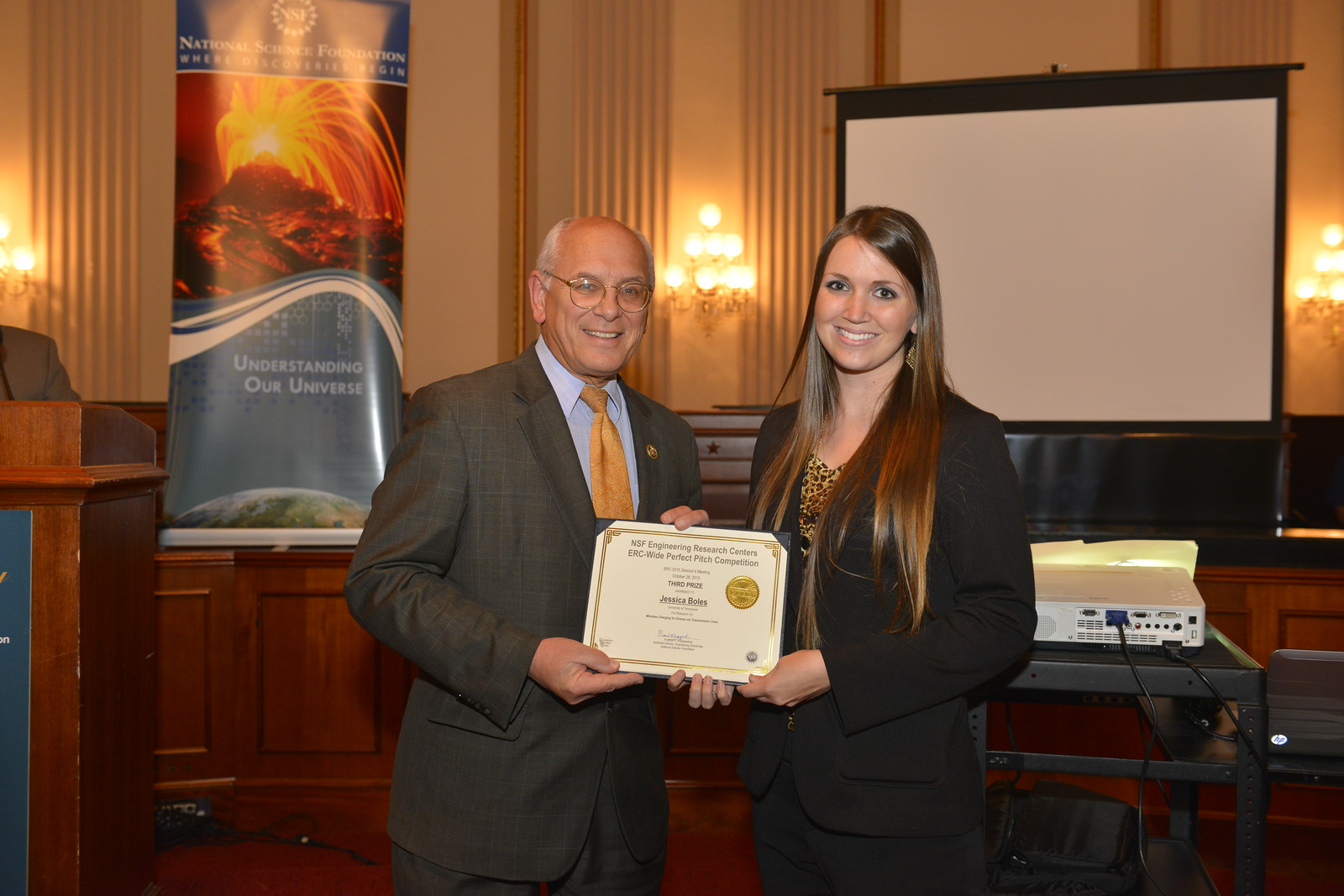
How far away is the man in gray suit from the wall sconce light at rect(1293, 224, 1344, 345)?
714 centimetres

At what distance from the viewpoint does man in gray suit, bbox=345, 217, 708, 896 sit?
5.08ft

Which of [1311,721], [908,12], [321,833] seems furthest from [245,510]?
[908,12]

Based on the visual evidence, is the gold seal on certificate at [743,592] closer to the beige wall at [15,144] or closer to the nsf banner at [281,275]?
the nsf banner at [281,275]

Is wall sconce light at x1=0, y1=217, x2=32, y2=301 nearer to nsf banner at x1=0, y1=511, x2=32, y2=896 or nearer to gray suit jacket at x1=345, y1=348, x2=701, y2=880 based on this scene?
→ nsf banner at x1=0, y1=511, x2=32, y2=896

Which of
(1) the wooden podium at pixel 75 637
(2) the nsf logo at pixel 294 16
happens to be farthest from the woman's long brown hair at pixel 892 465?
(2) the nsf logo at pixel 294 16

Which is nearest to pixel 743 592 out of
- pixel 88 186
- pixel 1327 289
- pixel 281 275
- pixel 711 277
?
pixel 281 275

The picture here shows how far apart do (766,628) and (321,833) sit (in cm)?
279

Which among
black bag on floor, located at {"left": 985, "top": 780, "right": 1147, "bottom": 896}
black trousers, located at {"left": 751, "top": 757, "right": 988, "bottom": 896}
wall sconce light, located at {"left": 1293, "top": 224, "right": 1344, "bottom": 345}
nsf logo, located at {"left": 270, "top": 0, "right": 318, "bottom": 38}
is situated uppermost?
nsf logo, located at {"left": 270, "top": 0, "right": 318, "bottom": 38}

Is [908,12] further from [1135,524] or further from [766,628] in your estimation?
[766,628]

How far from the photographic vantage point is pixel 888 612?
1.55m

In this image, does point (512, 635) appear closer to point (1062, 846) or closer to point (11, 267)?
point (1062, 846)

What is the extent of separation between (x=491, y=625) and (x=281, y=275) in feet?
9.01

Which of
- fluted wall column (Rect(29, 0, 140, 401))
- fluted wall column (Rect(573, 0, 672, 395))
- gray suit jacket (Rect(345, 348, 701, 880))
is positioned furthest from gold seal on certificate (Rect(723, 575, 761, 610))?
fluted wall column (Rect(29, 0, 140, 401))

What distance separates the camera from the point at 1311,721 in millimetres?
1738
